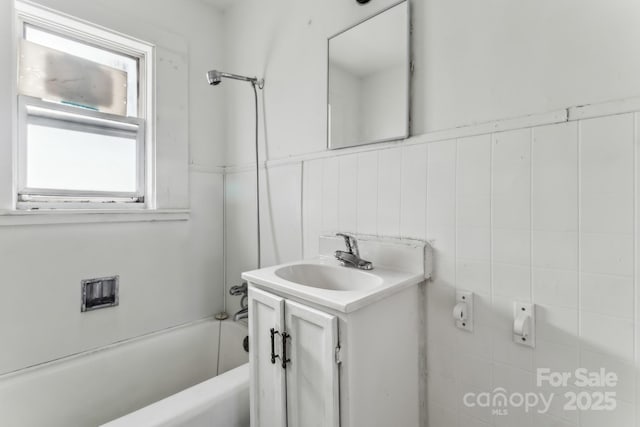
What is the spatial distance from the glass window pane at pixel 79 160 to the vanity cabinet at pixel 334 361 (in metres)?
1.24

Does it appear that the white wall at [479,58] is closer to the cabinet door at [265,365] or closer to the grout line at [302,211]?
the grout line at [302,211]

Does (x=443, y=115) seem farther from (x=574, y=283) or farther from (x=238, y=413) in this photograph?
(x=238, y=413)

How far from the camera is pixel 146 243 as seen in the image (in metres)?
1.80

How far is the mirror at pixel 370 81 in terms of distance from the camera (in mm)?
1192

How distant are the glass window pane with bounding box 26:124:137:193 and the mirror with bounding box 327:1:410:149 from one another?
129cm

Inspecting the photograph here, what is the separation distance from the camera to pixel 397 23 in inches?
47.3

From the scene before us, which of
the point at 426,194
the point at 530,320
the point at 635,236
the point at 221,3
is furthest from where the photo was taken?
the point at 221,3

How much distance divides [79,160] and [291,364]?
1.62 m

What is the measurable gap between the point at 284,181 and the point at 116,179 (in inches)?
40.0

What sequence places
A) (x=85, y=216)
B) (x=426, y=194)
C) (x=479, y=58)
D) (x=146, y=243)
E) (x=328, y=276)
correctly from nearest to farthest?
(x=479, y=58)
(x=426, y=194)
(x=328, y=276)
(x=85, y=216)
(x=146, y=243)

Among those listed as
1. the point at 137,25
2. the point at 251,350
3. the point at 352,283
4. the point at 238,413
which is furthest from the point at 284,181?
the point at 137,25

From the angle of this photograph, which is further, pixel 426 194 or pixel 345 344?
pixel 426 194

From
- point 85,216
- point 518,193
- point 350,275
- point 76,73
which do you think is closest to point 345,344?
point 350,275

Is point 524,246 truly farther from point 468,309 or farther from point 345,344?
point 345,344
